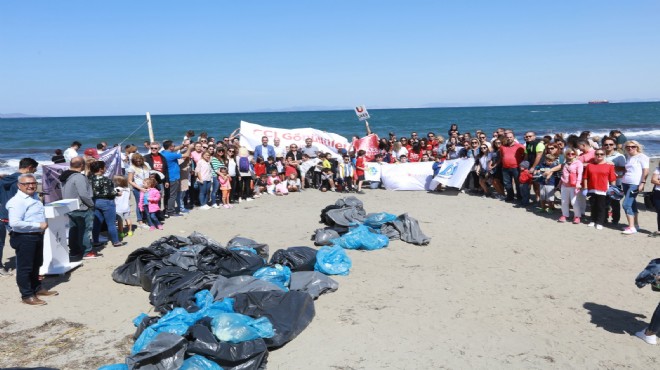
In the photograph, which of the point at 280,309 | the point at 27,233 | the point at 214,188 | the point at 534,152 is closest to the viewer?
the point at 280,309

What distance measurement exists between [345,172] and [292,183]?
1.44 meters

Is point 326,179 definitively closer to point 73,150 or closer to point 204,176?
point 204,176

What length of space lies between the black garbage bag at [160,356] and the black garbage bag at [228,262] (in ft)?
7.05

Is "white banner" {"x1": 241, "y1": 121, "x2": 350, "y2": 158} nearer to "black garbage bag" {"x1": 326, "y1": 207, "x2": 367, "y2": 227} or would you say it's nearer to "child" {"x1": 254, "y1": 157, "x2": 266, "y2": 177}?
"child" {"x1": 254, "y1": 157, "x2": 266, "y2": 177}

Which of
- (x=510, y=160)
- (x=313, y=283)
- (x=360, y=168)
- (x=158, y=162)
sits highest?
(x=158, y=162)

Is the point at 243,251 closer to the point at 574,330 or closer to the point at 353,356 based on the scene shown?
the point at 353,356

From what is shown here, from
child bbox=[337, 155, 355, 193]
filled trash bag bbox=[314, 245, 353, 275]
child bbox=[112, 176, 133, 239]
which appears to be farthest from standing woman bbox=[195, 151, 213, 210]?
filled trash bag bbox=[314, 245, 353, 275]

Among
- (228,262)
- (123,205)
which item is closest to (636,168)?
(228,262)

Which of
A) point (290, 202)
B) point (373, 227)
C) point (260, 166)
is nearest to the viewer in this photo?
point (373, 227)

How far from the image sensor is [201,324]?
4852mm

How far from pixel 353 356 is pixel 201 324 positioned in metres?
1.49

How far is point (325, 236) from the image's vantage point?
8602 millimetres

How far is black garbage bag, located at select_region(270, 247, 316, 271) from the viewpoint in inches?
275

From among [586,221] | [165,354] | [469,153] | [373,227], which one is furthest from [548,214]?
[165,354]
